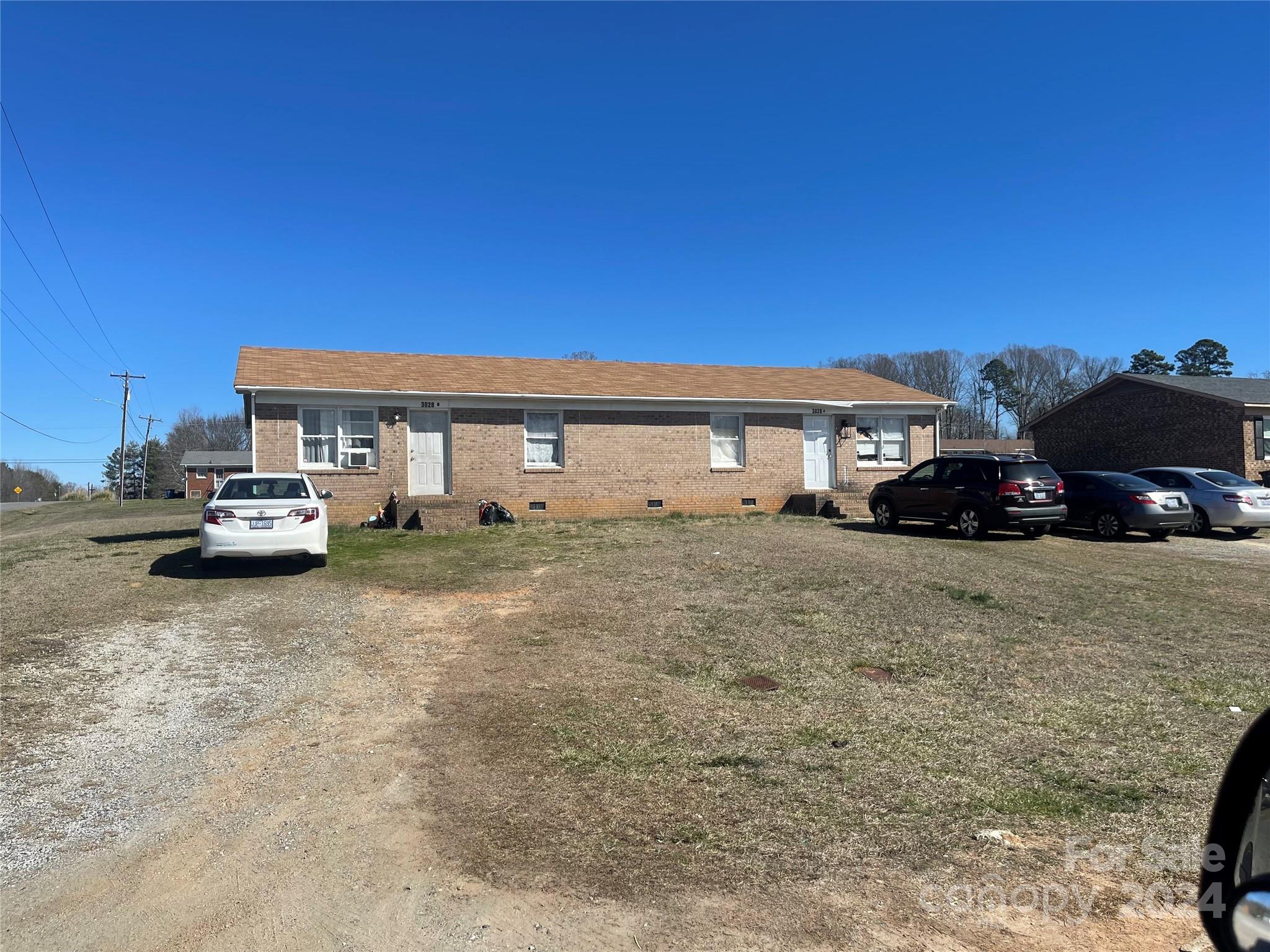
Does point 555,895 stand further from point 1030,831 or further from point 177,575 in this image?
point 177,575

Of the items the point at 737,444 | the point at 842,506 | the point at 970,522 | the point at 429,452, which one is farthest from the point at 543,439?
the point at 970,522

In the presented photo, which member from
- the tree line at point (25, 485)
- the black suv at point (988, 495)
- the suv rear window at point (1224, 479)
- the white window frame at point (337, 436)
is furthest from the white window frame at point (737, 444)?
the tree line at point (25, 485)

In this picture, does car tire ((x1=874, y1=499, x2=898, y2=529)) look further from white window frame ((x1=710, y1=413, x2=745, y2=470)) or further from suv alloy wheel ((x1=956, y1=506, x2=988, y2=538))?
white window frame ((x1=710, y1=413, x2=745, y2=470))

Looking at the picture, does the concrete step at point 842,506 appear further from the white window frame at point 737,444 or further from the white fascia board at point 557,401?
the white fascia board at point 557,401

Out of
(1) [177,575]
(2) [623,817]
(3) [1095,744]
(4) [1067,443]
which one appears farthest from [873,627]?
(4) [1067,443]

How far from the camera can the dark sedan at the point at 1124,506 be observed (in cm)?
1603

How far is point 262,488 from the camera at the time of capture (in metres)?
11.8

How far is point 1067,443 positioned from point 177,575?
117 feet

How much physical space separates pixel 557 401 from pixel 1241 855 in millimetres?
18405

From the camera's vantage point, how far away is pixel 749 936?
305 centimetres

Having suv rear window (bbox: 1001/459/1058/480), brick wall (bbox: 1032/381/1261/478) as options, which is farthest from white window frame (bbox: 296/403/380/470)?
brick wall (bbox: 1032/381/1261/478)

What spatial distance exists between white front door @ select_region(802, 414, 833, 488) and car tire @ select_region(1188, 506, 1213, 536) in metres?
8.46

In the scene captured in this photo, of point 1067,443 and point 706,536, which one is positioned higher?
point 1067,443

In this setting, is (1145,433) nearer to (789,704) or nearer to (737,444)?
(737,444)
